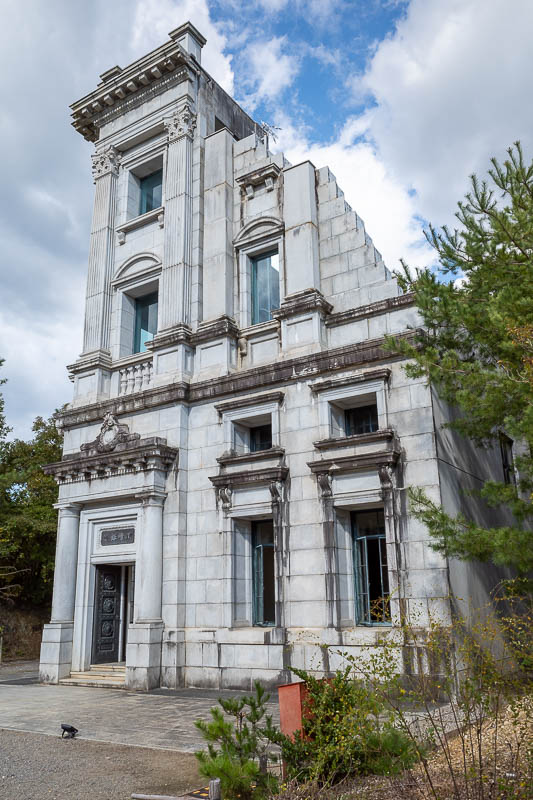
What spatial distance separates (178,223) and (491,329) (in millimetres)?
11208

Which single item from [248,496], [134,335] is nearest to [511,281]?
[248,496]

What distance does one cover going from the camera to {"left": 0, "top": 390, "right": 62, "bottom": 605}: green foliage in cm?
2603

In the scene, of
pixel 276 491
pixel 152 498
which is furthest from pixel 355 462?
pixel 152 498

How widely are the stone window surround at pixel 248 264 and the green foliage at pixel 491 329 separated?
634cm

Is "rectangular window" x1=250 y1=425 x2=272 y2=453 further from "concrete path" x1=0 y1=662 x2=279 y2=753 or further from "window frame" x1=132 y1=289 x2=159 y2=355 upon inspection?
"concrete path" x1=0 y1=662 x2=279 y2=753

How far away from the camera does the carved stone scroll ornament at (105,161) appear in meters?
21.6

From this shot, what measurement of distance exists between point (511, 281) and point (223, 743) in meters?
7.91

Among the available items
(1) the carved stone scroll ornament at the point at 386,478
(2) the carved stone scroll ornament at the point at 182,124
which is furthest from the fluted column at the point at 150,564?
(2) the carved stone scroll ornament at the point at 182,124

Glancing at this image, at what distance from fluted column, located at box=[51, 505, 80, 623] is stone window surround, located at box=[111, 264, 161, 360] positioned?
4817 millimetres

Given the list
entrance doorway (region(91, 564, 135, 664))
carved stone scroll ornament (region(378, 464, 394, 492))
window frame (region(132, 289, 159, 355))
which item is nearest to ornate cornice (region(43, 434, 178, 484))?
entrance doorway (region(91, 564, 135, 664))

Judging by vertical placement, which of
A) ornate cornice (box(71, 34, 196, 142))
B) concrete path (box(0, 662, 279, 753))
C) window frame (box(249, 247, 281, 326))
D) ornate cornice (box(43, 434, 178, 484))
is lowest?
concrete path (box(0, 662, 279, 753))

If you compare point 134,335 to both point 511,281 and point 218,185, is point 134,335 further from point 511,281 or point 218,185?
point 511,281

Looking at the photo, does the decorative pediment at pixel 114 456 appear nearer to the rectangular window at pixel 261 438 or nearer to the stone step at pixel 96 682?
the rectangular window at pixel 261 438

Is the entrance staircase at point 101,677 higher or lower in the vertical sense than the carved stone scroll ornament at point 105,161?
lower
